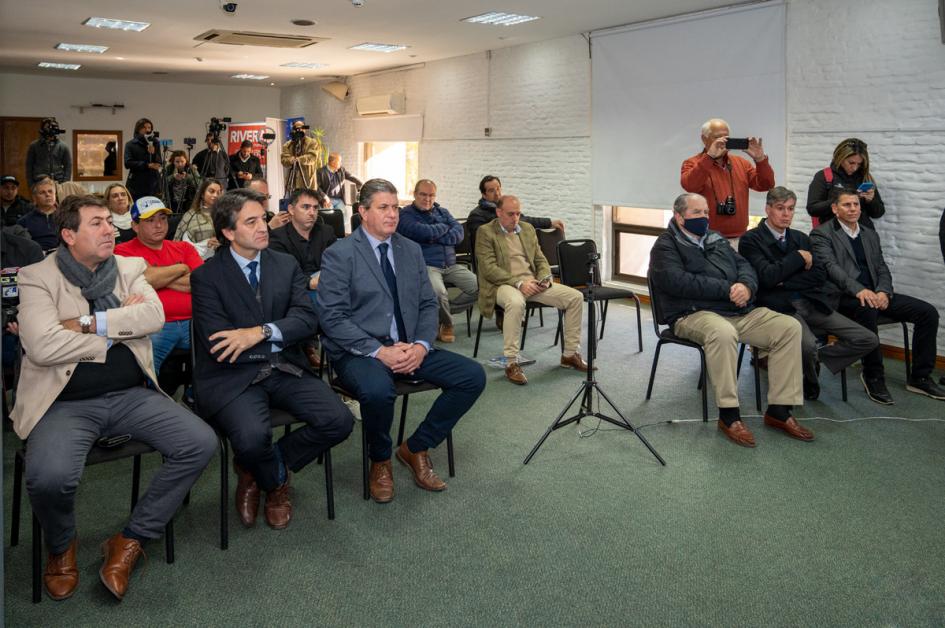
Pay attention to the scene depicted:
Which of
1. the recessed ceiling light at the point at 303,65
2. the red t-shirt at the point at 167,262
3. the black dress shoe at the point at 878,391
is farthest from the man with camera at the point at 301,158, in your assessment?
the black dress shoe at the point at 878,391

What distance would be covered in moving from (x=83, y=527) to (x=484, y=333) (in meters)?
3.93

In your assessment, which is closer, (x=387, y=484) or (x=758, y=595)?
(x=758, y=595)

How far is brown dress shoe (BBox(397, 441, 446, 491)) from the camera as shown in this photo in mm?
3510

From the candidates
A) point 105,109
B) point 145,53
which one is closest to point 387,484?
point 145,53

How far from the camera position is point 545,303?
5.63m

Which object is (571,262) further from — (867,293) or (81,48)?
(81,48)

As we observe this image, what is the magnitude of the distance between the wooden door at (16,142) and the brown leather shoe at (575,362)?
40.1 feet

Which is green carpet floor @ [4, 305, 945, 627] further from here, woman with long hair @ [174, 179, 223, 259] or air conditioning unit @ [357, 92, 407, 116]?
air conditioning unit @ [357, 92, 407, 116]

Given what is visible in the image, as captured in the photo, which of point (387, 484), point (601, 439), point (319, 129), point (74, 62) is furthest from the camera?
point (319, 129)

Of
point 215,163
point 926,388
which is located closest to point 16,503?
point 926,388

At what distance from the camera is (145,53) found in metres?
10.6

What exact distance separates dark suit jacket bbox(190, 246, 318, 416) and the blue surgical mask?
2.27m

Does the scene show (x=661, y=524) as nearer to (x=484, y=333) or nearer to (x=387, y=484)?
(x=387, y=484)

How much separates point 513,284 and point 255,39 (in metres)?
5.41
